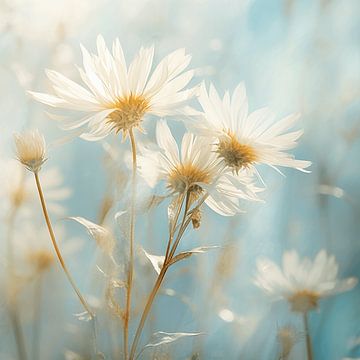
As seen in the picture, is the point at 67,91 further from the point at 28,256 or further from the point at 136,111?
the point at 28,256

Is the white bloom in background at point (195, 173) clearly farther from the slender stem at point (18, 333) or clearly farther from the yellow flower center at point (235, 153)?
the slender stem at point (18, 333)

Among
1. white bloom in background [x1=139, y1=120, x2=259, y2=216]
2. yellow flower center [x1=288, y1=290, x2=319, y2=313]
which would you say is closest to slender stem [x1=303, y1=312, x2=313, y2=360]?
yellow flower center [x1=288, y1=290, x2=319, y2=313]

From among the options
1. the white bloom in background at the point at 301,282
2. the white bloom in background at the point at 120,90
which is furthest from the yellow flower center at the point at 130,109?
the white bloom in background at the point at 301,282

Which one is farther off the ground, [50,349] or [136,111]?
[136,111]

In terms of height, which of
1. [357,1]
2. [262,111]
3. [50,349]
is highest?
[357,1]

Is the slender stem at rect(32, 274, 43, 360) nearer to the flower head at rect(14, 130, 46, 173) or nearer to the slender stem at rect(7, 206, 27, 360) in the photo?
the slender stem at rect(7, 206, 27, 360)

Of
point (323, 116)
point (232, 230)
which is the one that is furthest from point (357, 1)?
point (232, 230)
